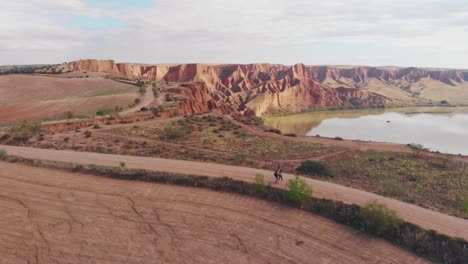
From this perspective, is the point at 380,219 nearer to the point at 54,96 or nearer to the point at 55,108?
the point at 55,108

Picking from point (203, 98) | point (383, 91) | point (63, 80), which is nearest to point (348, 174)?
point (203, 98)

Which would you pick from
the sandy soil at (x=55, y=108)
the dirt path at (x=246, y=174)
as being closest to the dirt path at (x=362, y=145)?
the dirt path at (x=246, y=174)

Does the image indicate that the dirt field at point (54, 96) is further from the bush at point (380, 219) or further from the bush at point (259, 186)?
the bush at point (380, 219)

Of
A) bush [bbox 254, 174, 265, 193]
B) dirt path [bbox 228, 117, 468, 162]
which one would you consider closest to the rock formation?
dirt path [bbox 228, 117, 468, 162]

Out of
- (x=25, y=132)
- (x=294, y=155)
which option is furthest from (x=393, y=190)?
(x=25, y=132)

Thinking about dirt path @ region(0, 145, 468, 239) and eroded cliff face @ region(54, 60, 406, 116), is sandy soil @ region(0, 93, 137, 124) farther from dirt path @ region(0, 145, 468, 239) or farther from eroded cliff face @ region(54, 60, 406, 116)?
eroded cliff face @ region(54, 60, 406, 116)
